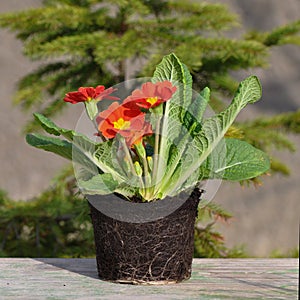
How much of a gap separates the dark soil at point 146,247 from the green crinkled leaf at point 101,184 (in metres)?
0.05

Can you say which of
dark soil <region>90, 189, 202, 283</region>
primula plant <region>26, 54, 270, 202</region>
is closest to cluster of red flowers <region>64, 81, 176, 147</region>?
primula plant <region>26, 54, 270, 202</region>

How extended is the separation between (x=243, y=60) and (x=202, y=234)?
0.48 metres

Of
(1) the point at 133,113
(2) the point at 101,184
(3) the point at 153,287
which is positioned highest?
(1) the point at 133,113

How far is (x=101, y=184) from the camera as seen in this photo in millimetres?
931

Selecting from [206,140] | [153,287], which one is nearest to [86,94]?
[206,140]

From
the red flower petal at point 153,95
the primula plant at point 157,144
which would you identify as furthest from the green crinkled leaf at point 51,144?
the red flower petal at point 153,95

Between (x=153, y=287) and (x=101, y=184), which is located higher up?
(x=101, y=184)

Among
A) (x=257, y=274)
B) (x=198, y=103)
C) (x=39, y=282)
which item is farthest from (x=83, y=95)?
(x=257, y=274)

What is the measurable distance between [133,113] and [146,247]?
0.64ft

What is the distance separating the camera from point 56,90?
6.18 ft

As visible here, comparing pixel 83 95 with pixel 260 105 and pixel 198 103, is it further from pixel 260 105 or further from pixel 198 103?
pixel 260 105

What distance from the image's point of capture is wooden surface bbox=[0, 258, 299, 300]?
35.8 inches

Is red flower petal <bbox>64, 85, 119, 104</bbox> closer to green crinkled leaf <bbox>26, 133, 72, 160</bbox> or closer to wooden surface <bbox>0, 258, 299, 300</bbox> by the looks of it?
A: green crinkled leaf <bbox>26, 133, 72, 160</bbox>

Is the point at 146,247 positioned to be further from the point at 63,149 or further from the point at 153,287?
the point at 63,149
